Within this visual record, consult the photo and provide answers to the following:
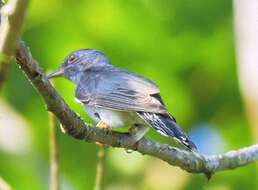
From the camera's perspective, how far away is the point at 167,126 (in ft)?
10.3

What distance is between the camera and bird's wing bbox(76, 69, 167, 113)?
346 centimetres

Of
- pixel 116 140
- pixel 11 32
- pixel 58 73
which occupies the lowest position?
pixel 58 73

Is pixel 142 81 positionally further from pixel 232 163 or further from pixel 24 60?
pixel 24 60

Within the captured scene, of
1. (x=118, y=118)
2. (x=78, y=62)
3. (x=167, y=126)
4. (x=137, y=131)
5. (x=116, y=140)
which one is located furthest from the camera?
(x=78, y=62)

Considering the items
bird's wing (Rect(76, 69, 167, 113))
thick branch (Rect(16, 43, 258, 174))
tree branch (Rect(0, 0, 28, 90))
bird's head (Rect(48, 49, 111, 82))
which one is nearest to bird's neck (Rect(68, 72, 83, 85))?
bird's head (Rect(48, 49, 111, 82))

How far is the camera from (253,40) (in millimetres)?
3537

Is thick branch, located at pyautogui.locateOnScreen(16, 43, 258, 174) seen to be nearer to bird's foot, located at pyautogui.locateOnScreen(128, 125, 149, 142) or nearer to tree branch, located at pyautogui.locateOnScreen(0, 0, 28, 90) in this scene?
bird's foot, located at pyautogui.locateOnScreen(128, 125, 149, 142)

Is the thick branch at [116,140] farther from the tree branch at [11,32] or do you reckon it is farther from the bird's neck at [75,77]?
the bird's neck at [75,77]

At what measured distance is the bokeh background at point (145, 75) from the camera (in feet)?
14.3

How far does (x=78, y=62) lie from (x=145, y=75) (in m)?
0.55

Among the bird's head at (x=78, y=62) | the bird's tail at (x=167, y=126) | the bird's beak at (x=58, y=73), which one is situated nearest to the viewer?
the bird's tail at (x=167, y=126)

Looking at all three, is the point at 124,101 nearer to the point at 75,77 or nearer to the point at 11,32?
the point at 75,77

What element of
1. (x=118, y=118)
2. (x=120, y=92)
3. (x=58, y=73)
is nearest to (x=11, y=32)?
(x=118, y=118)

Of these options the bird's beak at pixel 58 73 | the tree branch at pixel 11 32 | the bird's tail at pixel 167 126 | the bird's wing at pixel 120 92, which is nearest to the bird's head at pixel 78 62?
the bird's beak at pixel 58 73
